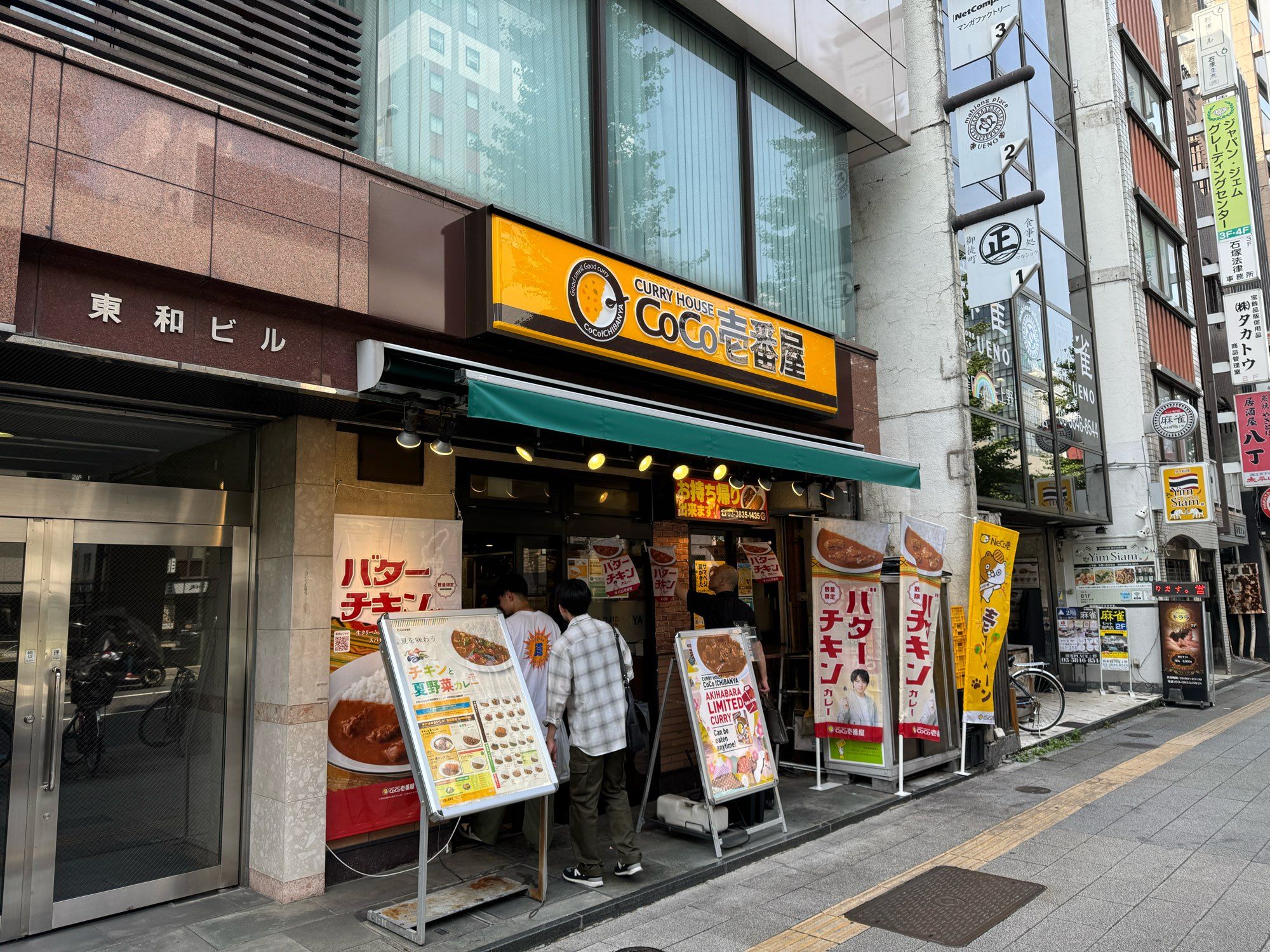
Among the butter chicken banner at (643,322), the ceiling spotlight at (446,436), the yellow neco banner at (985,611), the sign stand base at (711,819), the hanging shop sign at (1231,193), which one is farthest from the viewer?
the hanging shop sign at (1231,193)

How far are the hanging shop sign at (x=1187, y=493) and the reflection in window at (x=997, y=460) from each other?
5.58 meters

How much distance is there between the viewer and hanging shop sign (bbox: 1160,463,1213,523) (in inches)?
631

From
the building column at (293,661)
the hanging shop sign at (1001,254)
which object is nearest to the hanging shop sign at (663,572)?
the building column at (293,661)

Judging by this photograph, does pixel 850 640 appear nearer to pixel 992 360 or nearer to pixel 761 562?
pixel 761 562

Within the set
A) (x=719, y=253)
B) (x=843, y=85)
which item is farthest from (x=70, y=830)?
(x=843, y=85)

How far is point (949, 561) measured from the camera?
32.8ft

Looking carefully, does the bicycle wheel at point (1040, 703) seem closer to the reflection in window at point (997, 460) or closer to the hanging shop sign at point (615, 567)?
the reflection in window at point (997, 460)

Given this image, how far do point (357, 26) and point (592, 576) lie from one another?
5035mm

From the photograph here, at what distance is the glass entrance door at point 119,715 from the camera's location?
487 cm

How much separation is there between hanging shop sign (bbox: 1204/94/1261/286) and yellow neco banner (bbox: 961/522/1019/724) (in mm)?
16340

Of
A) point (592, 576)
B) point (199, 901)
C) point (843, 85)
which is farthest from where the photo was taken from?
point (843, 85)

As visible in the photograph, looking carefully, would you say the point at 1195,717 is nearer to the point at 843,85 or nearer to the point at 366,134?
the point at 843,85

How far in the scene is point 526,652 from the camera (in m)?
6.82

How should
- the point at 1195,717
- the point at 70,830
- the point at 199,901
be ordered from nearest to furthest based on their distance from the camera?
1. the point at 70,830
2. the point at 199,901
3. the point at 1195,717
